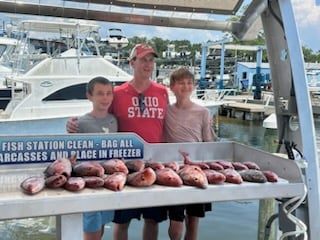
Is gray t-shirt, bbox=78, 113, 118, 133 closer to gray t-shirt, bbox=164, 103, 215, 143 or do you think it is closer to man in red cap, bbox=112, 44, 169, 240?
man in red cap, bbox=112, 44, 169, 240

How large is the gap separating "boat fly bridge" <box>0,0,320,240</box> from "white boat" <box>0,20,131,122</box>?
6.34 meters

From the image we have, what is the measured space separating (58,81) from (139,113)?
292 inches

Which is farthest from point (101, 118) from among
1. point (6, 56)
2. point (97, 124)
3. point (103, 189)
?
point (6, 56)

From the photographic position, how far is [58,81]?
9.66 metres

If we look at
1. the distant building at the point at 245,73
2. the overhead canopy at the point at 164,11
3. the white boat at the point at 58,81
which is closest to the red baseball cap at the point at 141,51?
the overhead canopy at the point at 164,11

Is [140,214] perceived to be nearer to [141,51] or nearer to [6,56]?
[141,51]

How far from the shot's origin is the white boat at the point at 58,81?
9.37 m

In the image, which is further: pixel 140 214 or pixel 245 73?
pixel 245 73

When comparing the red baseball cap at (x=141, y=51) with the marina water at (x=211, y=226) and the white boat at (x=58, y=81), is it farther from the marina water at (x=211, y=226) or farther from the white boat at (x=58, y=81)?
the white boat at (x=58, y=81)

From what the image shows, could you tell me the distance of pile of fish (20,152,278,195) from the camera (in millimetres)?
1775

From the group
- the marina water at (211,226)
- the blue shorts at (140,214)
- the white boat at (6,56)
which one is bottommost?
the marina water at (211,226)

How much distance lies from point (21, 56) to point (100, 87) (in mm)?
9261

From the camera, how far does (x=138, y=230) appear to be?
4332mm

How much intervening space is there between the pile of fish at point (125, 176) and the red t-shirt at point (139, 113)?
52 cm
